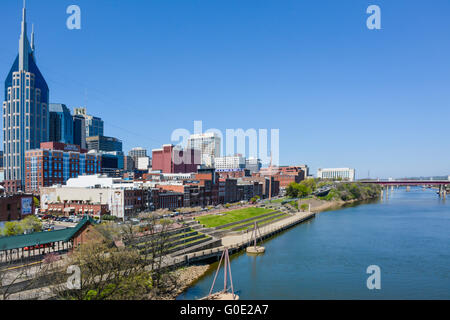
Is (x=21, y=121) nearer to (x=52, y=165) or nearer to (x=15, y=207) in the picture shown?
(x=52, y=165)

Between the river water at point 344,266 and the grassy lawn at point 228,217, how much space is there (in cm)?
763

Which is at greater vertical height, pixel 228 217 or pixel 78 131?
pixel 78 131

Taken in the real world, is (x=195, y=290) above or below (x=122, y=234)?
below

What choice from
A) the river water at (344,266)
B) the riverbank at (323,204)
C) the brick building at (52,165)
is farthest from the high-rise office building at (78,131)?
the river water at (344,266)

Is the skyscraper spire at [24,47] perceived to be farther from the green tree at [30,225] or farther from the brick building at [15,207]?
the green tree at [30,225]

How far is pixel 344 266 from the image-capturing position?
30.4 m

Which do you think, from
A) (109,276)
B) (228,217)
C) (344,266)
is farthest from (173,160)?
(109,276)

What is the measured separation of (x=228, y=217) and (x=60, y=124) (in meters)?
146

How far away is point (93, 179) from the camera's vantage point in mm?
64625

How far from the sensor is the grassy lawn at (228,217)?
4685cm
